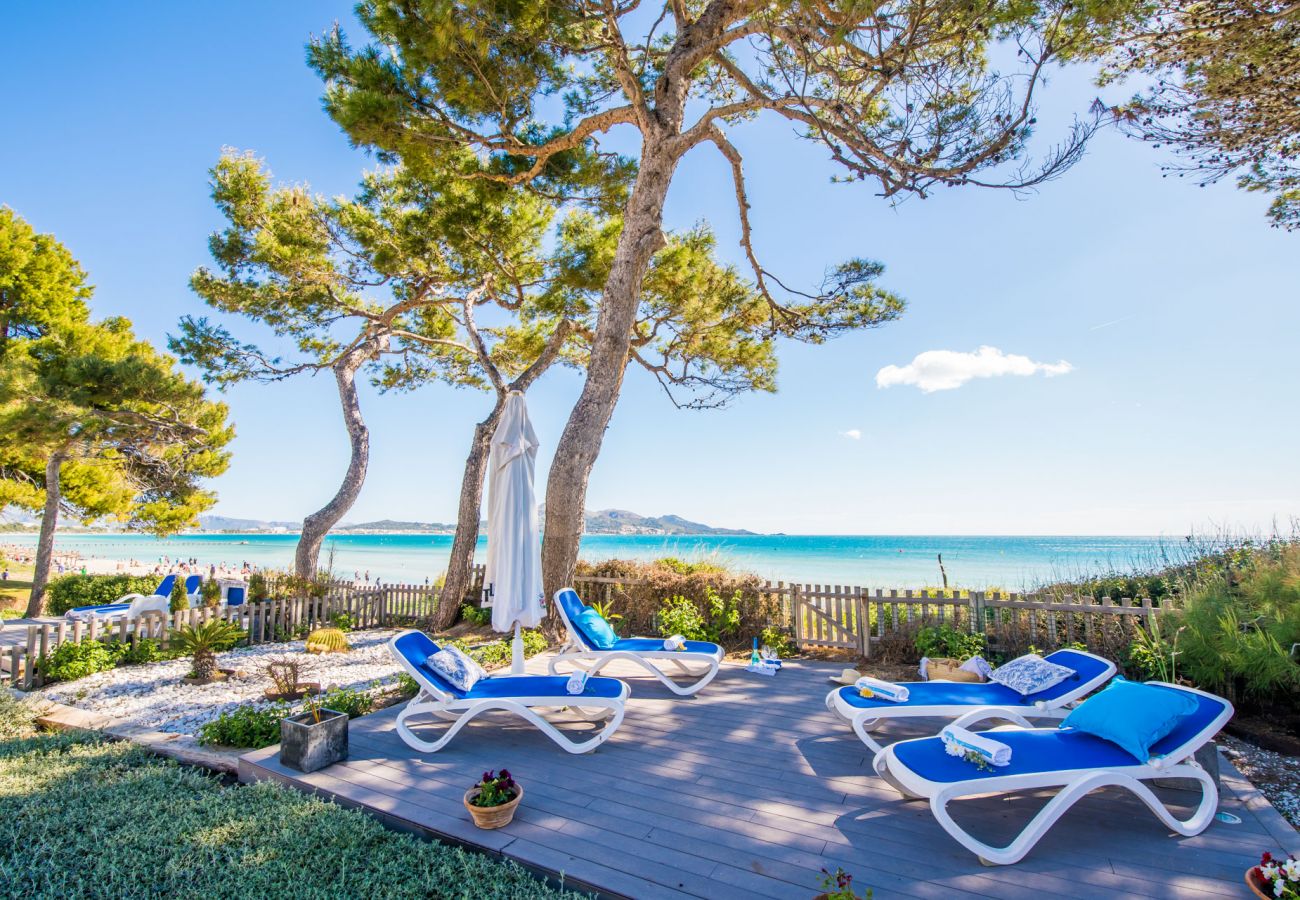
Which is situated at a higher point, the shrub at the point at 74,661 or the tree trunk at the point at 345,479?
the tree trunk at the point at 345,479

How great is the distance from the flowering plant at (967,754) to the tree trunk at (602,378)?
497 cm

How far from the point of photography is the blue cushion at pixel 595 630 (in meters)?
5.24

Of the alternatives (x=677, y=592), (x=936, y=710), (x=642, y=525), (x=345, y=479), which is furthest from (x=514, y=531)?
(x=642, y=525)

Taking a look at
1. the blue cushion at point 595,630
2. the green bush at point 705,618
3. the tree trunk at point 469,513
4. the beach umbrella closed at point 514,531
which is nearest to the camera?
the beach umbrella closed at point 514,531

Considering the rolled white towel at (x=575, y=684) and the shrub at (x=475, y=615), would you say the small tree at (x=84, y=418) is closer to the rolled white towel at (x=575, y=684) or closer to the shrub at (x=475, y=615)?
the shrub at (x=475, y=615)

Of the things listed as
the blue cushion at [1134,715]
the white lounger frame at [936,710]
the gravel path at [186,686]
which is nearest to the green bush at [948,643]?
the white lounger frame at [936,710]

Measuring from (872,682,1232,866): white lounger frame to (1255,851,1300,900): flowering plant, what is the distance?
505 millimetres

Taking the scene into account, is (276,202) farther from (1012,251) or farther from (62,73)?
(1012,251)

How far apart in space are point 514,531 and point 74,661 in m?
5.43

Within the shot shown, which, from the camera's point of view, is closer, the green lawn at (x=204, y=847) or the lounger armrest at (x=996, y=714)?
the green lawn at (x=204, y=847)

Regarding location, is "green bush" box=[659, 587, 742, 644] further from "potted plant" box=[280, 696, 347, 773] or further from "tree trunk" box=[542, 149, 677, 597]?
"potted plant" box=[280, 696, 347, 773]

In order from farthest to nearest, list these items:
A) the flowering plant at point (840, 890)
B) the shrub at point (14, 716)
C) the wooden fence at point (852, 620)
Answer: the wooden fence at point (852, 620)
the shrub at point (14, 716)
the flowering plant at point (840, 890)

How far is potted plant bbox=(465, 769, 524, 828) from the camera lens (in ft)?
8.73

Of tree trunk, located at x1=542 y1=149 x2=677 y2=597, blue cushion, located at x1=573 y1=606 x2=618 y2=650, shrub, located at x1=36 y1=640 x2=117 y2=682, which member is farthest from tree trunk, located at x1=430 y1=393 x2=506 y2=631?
blue cushion, located at x1=573 y1=606 x2=618 y2=650
